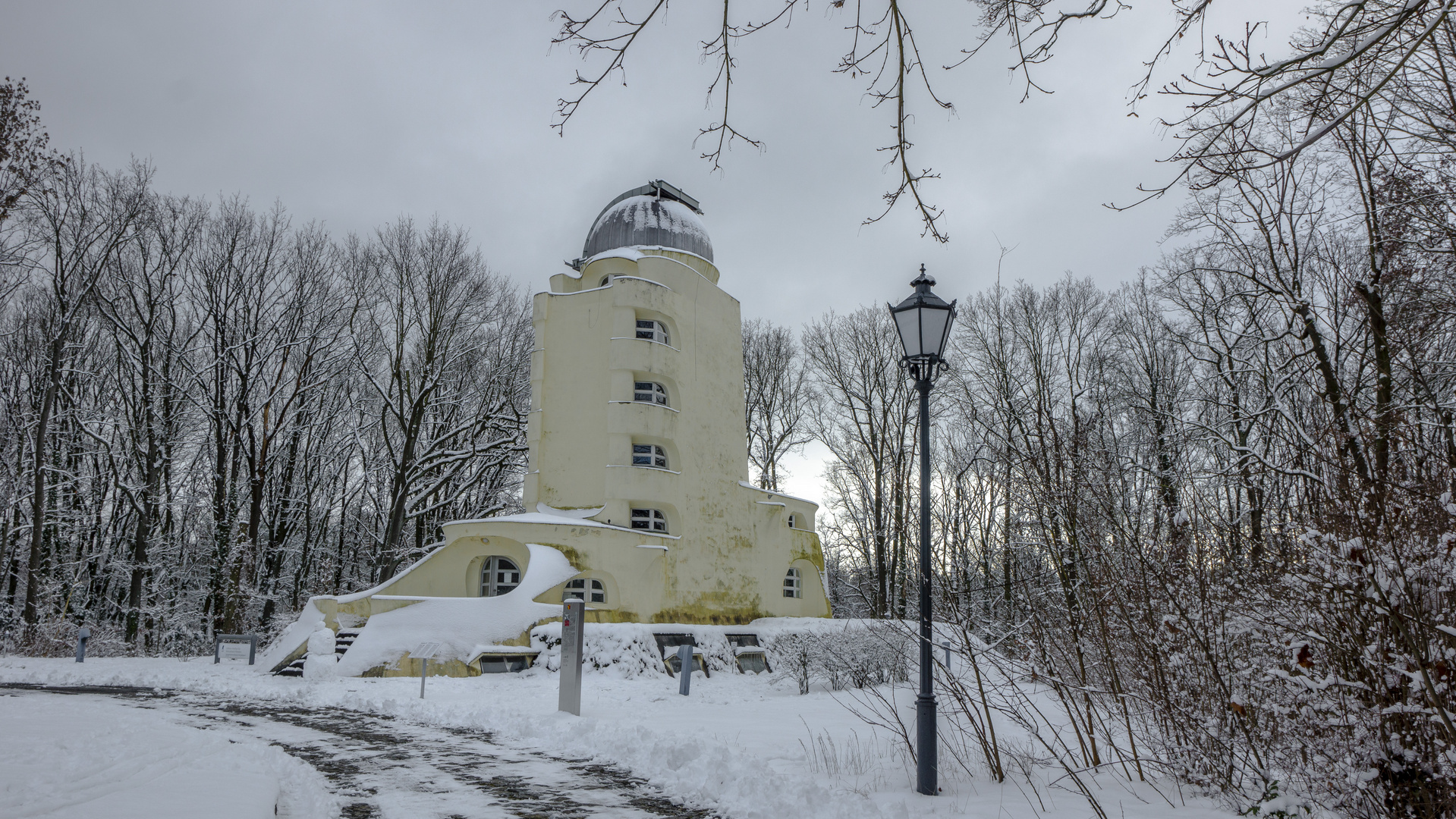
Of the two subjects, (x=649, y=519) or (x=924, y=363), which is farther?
(x=649, y=519)

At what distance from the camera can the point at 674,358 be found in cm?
2503

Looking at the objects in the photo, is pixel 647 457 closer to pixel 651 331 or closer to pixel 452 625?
pixel 651 331

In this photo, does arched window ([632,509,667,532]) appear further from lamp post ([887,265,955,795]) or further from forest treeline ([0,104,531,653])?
lamp post ([887,265,955,795])

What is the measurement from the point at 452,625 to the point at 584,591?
4.59 m

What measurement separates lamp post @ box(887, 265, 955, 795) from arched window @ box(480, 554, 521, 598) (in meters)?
17.8

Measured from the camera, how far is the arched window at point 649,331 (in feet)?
82.5

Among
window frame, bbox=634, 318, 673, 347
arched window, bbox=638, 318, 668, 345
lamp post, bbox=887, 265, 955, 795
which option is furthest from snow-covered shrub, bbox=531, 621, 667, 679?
lamp post, bbox=887, 265, 955, 795

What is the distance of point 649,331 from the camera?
2528 cm

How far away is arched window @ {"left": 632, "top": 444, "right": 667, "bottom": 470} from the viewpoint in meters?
24.2

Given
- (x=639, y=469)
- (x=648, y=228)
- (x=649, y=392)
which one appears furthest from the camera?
(x=648, y=228)

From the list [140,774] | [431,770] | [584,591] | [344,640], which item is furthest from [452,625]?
[140,774]

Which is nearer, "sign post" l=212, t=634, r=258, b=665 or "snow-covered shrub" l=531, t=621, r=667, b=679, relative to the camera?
"snow-covered shrub" l=531, t=621, r=667, b=679

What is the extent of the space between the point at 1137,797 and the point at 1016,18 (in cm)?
484

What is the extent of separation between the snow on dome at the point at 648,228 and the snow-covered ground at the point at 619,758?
56.4 feet
